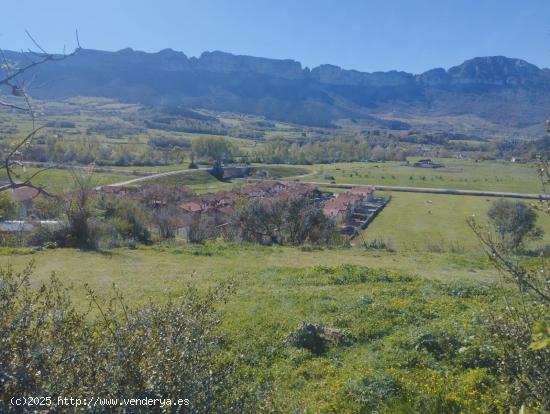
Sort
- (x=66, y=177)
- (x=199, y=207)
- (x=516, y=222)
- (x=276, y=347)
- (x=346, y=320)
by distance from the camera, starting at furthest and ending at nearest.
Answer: (x=66, y=177) → (x=199, y=207) → (x=516, y=222) → (x=346, y=320) → (x=276, y=347)

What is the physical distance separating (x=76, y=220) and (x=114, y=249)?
2.08 m

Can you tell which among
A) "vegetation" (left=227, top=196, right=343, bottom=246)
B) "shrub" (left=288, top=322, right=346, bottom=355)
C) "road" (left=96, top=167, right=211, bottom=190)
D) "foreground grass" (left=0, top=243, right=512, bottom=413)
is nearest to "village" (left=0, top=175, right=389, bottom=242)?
"vegetation" (left=227, top=196, right=343, bottom=246)

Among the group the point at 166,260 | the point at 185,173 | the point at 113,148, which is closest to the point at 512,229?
the point at 166,260

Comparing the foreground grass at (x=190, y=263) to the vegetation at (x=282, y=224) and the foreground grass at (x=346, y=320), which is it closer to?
the foreground grass at (x=346, y=320)

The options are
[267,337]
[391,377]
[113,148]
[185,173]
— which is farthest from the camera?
[113,148]

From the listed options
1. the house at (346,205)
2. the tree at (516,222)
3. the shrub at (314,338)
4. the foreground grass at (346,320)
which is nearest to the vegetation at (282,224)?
the foreground grass at (346,320)

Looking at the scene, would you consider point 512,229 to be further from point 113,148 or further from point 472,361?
point 113,148

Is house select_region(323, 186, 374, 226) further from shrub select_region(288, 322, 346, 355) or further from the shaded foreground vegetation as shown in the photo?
shrub select_region(288, 322, 346, 355)

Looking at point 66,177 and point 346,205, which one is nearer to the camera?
point 346,205

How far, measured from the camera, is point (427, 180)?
88562mm

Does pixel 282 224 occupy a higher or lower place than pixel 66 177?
higher

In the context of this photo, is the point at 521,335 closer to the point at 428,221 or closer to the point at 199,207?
the point at 199,207


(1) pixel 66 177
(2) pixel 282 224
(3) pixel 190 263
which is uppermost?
(3) pixel 190 263

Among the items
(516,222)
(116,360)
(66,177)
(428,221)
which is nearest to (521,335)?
(116,360)
